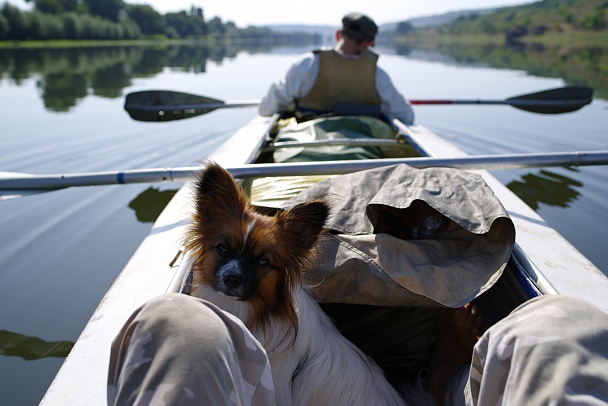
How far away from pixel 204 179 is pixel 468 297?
132 cm

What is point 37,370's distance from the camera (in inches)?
119

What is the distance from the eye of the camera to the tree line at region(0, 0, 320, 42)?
4822 centimetres

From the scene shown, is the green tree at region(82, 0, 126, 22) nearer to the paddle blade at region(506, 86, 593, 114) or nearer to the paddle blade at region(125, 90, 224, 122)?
the paddle blade at region(125, 90, 224, 122)

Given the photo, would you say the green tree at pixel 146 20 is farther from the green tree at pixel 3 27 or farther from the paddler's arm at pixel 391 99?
the paddler's arm at pixel 391 99

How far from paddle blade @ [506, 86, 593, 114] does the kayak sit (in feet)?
13.8

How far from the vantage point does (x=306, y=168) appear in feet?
11.2

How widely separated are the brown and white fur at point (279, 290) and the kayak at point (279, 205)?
0.89 ft

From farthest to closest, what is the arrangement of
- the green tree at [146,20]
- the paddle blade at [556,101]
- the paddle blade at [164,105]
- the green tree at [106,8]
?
the green tree at [146,20] → the green tree at [106,8] → the paddle blade at [556,101] → the paddle blade at [164,105]

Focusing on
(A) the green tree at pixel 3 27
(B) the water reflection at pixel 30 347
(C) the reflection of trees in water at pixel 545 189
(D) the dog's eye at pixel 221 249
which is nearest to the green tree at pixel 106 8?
(A) the green tree at pixel 3 27

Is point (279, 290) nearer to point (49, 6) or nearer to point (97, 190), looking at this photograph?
point (97, 190)

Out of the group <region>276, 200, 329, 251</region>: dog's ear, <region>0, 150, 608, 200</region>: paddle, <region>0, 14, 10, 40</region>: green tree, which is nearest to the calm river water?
<region>0, 150, 608, 200</region>: paddle

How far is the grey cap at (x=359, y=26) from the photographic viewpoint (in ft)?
18.0

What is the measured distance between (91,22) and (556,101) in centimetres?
6535

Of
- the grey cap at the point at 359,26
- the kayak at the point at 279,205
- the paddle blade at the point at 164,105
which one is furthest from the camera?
the paddle blade at the point at 164,105
